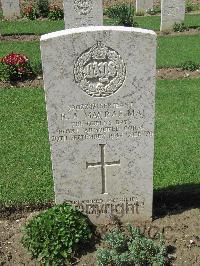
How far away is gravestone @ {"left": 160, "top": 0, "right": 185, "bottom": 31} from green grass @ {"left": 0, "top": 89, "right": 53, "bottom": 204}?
7.63m

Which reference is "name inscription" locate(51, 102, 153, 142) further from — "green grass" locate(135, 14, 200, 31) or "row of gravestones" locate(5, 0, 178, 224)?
"green grass" locate(135, 14, 200, 31)

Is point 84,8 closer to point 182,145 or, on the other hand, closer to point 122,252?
point 182,145

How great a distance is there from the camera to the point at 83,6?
1388cm

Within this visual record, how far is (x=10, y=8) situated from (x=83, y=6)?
6.89m

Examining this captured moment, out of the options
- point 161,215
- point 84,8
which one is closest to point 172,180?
point 161,215

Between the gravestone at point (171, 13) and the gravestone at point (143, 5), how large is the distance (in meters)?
3.64

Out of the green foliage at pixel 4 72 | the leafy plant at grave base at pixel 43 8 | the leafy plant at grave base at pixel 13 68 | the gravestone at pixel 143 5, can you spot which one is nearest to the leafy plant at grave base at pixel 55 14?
the leafy plant at grave base at pixel 43 8

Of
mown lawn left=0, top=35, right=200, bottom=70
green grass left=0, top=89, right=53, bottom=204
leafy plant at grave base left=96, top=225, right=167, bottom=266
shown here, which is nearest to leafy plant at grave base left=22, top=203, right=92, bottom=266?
leafy plant at grave base left=96, top=225, right=167, bottom=266

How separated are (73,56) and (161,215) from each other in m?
2.43

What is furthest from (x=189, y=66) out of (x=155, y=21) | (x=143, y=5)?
(x=143, y=5)

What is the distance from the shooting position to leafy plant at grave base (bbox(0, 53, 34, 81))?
11336 mm

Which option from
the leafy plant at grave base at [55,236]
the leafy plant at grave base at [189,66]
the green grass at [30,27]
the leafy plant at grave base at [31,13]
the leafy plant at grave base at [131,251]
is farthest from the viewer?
the leafy plant at grave base at [31,13]

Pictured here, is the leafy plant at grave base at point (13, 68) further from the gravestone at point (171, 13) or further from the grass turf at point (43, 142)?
the gravestone at point (171, 13)

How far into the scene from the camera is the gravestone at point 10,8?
64.4 feet
